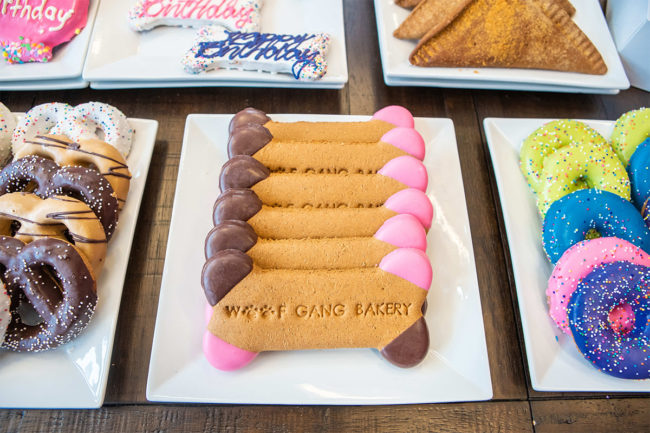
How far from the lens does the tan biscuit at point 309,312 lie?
0.98 meters

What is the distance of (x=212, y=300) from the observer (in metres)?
0.98

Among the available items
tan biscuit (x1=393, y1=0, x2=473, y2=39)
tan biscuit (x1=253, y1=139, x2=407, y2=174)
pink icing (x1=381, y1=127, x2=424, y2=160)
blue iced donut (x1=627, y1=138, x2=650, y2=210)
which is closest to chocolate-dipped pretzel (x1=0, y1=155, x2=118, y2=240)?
tan biscuit (x1=253, y1=139, x2=407, y2=174)

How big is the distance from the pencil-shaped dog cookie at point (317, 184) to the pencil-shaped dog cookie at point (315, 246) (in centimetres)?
9

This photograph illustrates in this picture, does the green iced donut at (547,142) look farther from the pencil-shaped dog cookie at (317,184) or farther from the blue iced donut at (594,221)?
the pencil-shaped dog cookie at (317,184)

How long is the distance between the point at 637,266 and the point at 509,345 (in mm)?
315

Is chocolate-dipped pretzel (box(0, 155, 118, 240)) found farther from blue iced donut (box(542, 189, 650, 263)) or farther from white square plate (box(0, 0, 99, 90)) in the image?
blue iced donut (box(542, 189, 650, 263))

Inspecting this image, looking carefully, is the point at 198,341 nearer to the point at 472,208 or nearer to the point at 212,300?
the point at 212,300

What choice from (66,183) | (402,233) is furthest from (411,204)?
(66,183)

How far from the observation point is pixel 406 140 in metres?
1.17

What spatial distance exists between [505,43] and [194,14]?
2.91 ft

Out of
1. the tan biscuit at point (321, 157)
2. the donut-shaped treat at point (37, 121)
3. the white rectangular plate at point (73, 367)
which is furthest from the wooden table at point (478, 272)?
the tan biscuit at point (321, 157)

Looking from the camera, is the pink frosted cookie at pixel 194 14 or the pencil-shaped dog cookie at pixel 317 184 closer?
the pencil-shaped dog cookie at pixel 317 184

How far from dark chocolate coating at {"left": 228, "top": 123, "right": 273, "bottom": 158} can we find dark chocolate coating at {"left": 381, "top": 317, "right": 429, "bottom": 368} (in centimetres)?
53

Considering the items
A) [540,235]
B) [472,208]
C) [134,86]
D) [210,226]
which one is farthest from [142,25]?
[540,235]
